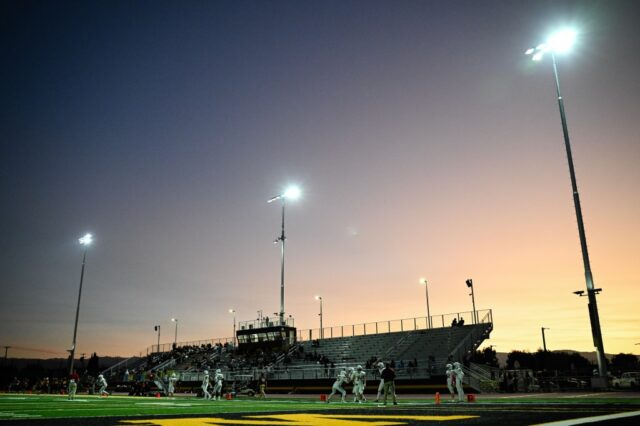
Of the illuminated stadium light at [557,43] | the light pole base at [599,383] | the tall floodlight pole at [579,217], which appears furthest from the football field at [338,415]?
the illuminated stadium light at [557,43]

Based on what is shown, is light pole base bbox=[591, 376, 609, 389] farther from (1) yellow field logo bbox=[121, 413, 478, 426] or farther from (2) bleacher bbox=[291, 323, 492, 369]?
(1) yellow field logo bbox=[121, 413, 478, 426]

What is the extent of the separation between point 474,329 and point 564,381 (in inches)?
303

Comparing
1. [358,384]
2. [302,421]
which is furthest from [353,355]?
[302,421]

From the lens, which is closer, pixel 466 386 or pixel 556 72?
pixel 556 72

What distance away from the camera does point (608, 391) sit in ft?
76.3

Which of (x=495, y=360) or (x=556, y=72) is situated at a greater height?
(x=556, y=72)

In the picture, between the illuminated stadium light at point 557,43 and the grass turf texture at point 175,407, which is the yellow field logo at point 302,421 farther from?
the illuminated stadium light at point 557,43

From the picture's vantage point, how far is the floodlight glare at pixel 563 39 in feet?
76.0

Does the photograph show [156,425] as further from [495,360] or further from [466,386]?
[495,360]

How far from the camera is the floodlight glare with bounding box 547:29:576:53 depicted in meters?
23.2

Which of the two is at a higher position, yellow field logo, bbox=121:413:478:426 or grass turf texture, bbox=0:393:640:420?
yellow field logo, bbox=121:413:478:426

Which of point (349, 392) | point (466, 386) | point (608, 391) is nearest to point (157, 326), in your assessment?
point (349, 392)

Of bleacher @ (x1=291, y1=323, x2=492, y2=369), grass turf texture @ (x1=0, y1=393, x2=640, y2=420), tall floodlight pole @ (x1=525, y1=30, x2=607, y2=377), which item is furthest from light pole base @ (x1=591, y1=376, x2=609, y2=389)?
bleacher @ (x1=291, y1=323, x2=492, y2=369)

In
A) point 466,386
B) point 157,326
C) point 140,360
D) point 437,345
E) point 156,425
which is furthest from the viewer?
point 157,326
